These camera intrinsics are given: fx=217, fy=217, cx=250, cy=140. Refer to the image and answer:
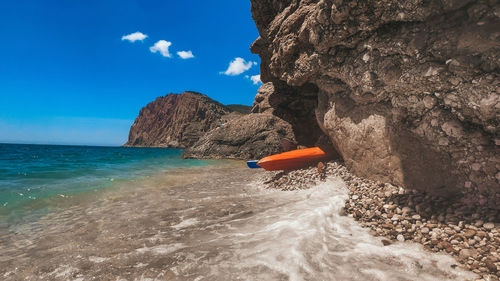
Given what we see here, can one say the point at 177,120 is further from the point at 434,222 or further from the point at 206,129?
the point at 434,222

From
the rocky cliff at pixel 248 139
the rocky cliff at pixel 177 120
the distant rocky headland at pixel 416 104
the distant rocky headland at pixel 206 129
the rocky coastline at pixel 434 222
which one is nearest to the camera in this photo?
the rocky coastline at pixel 434 222

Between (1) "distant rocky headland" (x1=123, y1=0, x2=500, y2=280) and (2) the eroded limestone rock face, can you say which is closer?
(1) "distant rocky headland" (x1=123, y1=0, x2=500, y2=280)

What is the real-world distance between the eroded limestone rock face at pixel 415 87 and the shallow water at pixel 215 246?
1.77 metres

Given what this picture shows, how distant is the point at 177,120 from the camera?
11319cm

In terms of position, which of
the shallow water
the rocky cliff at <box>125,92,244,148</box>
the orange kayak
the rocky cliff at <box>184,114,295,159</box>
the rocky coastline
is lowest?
the shallow water

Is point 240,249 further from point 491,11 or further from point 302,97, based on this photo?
point 302,97

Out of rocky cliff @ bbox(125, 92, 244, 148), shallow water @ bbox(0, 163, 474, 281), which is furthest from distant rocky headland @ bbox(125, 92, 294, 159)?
shallow water @ bbox(0, 163, 474, 281)

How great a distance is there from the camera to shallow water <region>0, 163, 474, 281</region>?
2.97 m

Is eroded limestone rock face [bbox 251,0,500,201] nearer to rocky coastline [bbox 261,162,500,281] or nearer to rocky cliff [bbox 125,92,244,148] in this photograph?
rocky coastline [bbox 261,162,500,281]

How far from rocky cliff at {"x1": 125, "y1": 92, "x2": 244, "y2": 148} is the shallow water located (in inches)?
2694

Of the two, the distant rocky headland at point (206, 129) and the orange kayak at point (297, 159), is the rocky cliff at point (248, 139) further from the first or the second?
the orange kayak at point (297, 159)

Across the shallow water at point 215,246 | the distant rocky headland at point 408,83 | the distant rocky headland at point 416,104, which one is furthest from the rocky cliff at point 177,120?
the shallow water at point 215,246

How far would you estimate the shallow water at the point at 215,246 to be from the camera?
9.74 ft

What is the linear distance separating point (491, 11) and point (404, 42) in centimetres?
143
